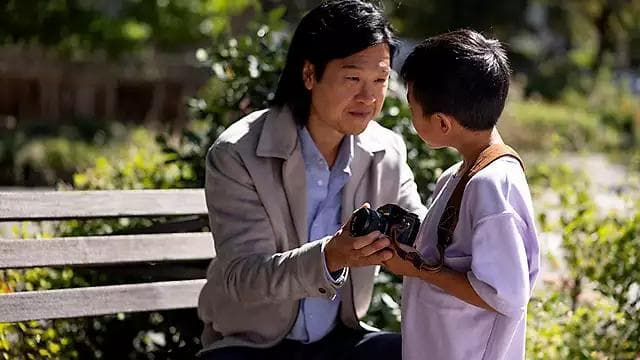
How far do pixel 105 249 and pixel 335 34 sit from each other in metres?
1.05

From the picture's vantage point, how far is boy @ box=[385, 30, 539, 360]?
2414 mm

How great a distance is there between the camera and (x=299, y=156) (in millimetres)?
3053

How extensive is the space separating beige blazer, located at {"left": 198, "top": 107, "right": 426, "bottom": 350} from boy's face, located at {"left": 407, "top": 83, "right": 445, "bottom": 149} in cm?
46

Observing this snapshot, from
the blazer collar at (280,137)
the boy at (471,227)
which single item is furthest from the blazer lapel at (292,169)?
the boy at (471,227)

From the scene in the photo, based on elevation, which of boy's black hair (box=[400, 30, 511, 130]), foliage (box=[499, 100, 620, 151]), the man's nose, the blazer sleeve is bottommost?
foliage (box=[499, 100, 620, 151])

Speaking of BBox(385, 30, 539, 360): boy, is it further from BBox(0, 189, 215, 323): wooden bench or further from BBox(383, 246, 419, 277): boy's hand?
BBox(0, 189, 215, 323): wooden bench

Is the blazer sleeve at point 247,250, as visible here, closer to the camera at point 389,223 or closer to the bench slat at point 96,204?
the camera at point 389,223

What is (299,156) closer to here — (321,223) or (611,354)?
(321,223)

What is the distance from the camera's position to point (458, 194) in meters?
2.57

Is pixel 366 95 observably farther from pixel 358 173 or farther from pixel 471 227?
pixel 471 227

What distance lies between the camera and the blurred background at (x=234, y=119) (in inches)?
155

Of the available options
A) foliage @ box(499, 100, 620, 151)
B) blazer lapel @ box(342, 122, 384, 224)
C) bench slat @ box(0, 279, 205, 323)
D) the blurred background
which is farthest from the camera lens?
foliage @ box(499, 100, 620, 151)

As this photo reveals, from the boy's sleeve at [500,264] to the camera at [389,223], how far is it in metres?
0.19

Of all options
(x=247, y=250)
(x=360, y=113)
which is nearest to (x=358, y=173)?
(x=360, y=113)
